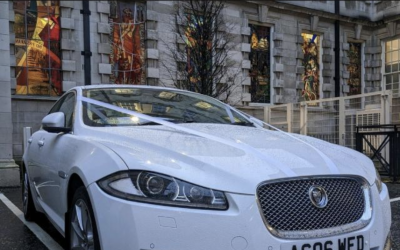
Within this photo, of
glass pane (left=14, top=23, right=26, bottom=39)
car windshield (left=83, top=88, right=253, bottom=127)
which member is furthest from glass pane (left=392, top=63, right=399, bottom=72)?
car windshield (left=83, top=88, right=253, bottom=127)

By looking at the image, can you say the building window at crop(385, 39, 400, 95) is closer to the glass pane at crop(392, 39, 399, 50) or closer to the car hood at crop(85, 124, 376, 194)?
the glass pane at crop(392, 39, 399, 50)

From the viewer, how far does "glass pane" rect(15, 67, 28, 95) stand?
11.6 meters

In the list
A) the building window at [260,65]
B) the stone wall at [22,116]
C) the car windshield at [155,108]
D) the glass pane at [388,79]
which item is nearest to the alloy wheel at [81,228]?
the car windshield at [155,108]

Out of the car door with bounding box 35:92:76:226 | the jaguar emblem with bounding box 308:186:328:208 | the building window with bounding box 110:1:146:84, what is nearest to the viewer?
the jaguar emblem with bounding box 308:186:328:208

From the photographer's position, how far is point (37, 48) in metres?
12.0

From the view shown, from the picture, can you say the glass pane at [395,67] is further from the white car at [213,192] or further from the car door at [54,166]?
the car door at [54,166]

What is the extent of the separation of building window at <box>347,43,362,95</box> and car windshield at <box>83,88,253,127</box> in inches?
664

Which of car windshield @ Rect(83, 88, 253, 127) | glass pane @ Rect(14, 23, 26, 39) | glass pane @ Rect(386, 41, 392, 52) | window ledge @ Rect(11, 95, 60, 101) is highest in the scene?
glass pane @ Rect(386, 41, 392, 52)

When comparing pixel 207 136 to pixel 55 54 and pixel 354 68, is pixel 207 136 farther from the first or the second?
pixel 354 68

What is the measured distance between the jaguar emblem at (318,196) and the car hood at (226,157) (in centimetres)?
9

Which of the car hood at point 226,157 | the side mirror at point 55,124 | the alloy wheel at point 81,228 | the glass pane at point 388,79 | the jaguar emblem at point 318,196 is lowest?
the alloy wheel at point 81,228

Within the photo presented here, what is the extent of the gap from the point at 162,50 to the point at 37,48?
4139 millimetres

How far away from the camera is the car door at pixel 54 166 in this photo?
3.22 meters

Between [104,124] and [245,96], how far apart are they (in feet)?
42.1
